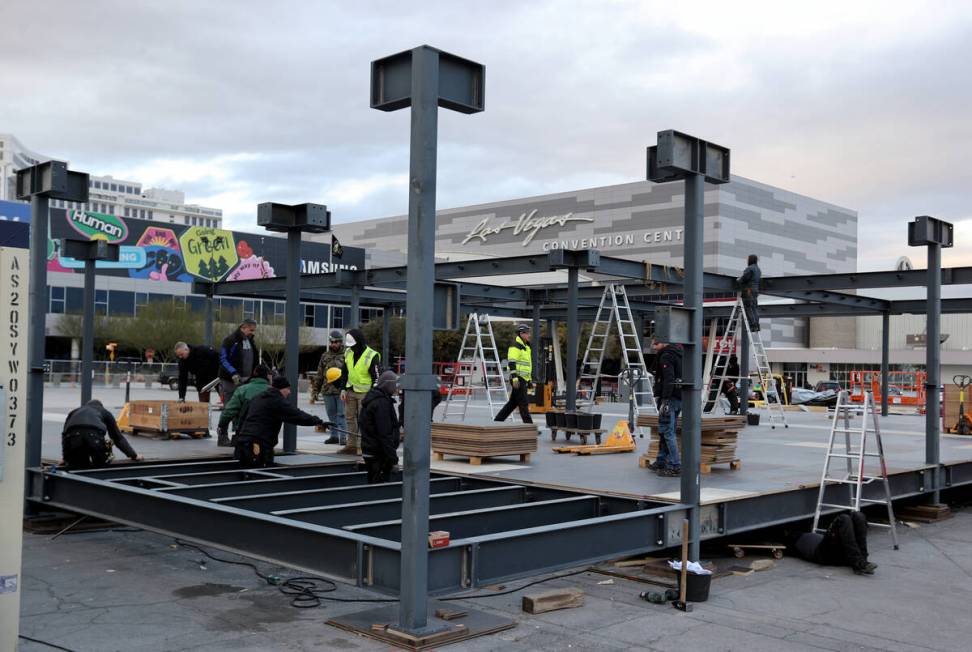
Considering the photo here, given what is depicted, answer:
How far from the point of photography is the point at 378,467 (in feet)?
32.3

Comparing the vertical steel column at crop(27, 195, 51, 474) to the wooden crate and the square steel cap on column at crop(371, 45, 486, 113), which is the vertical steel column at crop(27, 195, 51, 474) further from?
the square steel cap on column at crop(371, 45, 486, 113)

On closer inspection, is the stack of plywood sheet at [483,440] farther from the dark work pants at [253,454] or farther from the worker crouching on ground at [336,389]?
the dark work pants at [253,454]

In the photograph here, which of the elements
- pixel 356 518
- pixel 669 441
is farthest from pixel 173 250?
pixel 356 518

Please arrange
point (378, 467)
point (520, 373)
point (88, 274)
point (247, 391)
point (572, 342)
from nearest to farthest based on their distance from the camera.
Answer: point (378, 467) → point (247, 391) → point (88, 274) → point (520, 373) → point (572, 342)

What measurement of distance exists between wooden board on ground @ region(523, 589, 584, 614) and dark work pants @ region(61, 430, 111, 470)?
5.51 m

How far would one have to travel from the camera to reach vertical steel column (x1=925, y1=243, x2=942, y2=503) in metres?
12.3

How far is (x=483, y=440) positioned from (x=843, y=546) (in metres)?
4.76

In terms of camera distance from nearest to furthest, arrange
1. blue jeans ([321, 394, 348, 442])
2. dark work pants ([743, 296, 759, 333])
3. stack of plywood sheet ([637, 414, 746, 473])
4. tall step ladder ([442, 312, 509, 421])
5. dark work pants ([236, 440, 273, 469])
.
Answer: dark work pants ([236, 440, 273, 469]) < stack of plywood sheet ([637, 414, 746, 473]) < blue jeans ([321, 394, 348, 442]) < tall step ladder ([442, 312, 509, 421]) < dark work pants ([743, 296, 759, 333])

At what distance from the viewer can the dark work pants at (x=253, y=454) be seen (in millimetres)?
10727

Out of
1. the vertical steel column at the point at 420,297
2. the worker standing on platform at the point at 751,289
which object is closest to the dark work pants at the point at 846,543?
the vertical steel column at the point at 420,297

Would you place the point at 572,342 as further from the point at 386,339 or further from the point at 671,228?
the point at 671,228

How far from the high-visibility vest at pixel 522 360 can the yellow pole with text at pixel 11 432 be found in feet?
38.2

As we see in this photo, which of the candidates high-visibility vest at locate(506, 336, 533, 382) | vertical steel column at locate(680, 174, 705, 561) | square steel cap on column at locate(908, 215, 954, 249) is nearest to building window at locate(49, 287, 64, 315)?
high-visibility vest at locate(506, 336, 533, 382)

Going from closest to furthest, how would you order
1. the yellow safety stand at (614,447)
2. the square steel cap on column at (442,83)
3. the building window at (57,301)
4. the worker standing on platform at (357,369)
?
the square steel cap on column at (442,83)
the worker standing on platform at (357,369)
the yellow safety stand at (614,447)
the building window at (57,301)
